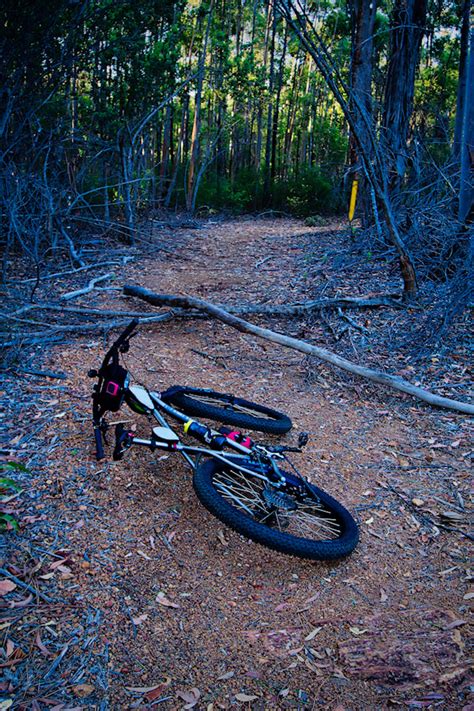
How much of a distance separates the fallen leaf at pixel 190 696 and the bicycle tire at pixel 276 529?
0.77 meters

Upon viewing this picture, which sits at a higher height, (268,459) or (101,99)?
(101,99)

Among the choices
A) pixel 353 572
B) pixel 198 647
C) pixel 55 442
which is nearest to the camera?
pixel 198 647

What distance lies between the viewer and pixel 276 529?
9.19 ft

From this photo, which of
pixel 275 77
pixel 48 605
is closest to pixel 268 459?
pixel 48 605

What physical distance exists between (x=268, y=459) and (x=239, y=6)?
2422 centimetres

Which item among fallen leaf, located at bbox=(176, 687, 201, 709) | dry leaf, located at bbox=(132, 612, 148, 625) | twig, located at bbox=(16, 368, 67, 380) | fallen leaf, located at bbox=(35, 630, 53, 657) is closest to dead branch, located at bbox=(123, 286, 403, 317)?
twig, located at bbox=(16, 368, 67, 380)

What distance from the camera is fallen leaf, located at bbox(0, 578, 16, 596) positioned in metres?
2.23

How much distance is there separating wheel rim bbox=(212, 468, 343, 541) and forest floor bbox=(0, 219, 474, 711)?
157 mm

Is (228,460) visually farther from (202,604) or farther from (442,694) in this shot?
(442,694)

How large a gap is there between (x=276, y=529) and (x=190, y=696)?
989 millimetres

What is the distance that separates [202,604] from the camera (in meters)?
2.38

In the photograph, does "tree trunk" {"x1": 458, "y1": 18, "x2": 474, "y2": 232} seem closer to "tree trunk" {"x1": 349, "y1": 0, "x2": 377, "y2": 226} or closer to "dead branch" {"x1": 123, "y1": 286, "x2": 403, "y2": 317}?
"dead branch" {"x1": 123, "y1": 286, "x2": 403, "y2": 317}

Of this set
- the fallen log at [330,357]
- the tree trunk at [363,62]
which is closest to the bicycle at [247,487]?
the fallen log at [330,357]

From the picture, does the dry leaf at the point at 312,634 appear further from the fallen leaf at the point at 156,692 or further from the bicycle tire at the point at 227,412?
the bicycle tire at the point at 227,412
